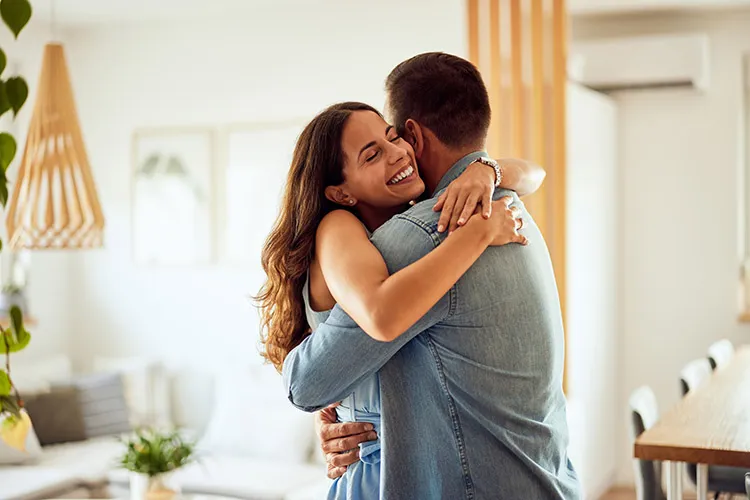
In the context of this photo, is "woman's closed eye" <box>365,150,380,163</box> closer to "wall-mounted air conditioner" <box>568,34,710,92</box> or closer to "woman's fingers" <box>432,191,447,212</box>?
"woman's fingers" <box>432,191,447,212</box>

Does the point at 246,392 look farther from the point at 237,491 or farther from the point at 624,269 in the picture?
the point at 624,269

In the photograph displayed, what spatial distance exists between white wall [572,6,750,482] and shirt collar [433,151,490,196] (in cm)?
439

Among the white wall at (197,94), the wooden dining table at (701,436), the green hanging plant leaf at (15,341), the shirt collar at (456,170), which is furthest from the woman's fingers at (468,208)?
the white wall at (197,94)

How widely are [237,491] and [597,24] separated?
343 cm

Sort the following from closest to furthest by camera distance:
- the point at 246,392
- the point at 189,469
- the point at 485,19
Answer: the point at 485,19, the point at 189,469, the point at 246,392

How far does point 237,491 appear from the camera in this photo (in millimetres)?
4445

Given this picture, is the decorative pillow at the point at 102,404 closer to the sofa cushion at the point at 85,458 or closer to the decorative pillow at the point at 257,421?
the sofa cushion at the point at 85,458

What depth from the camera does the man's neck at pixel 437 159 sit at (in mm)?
1576

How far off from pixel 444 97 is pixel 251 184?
165 inches

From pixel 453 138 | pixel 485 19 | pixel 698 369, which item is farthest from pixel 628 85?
pixel 453 138

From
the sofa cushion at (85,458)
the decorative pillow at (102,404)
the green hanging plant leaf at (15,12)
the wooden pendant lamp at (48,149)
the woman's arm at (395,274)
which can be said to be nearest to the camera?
the green hanging plant leaf at (15,12)

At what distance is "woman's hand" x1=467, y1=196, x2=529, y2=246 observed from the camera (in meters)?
1.41

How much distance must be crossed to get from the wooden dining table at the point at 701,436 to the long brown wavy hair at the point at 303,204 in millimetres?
1253

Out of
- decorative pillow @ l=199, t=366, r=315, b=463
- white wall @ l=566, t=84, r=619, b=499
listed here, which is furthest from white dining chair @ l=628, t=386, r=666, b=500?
decorative pillow @ l=199, t=366, r=315, b=463
